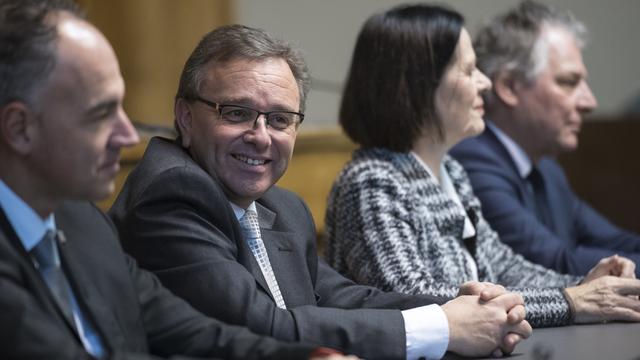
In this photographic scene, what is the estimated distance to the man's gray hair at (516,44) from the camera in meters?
4.29

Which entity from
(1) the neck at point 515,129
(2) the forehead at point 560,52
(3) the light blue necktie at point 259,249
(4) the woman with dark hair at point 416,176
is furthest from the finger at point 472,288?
(2) the forehead at point 560,52

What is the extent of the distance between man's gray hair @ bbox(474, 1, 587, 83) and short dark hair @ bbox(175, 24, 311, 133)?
173cm

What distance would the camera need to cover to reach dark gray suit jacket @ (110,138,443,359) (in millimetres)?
2391

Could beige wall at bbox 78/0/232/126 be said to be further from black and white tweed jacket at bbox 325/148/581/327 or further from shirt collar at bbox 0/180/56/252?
shirt collar at bbox 0/180/56/252

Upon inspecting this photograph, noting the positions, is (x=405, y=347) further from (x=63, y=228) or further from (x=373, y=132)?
(x=373, y=132)

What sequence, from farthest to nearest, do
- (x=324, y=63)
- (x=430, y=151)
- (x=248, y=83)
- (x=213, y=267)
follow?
(x=324, y=63) < (x=430, y=151) < (x=248, y=83) < (x=213, y=267)

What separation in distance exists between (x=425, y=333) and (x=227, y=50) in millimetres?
784

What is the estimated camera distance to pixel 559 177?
4.44 m

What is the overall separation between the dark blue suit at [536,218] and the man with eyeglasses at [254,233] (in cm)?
103

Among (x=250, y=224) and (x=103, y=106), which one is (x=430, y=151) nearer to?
(x=250, y=224)

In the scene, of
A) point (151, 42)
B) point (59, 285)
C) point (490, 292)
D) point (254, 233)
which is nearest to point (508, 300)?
point (490, 292)

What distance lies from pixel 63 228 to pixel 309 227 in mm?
878

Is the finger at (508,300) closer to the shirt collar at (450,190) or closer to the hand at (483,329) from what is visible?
the hand at (483,329)

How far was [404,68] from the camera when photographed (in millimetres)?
3379
